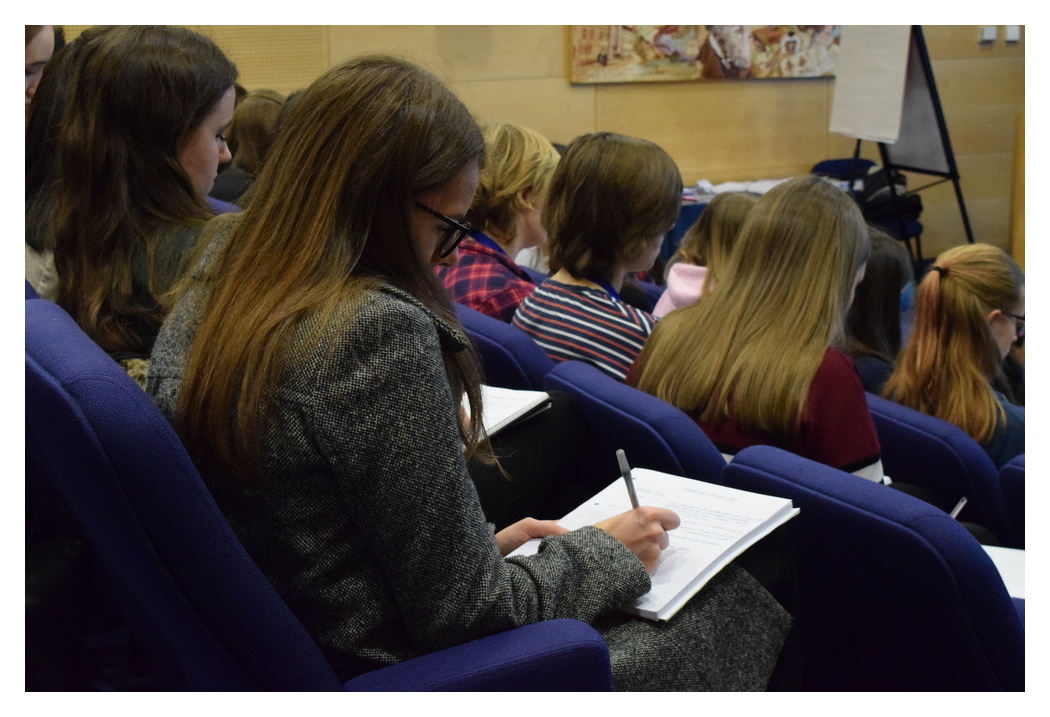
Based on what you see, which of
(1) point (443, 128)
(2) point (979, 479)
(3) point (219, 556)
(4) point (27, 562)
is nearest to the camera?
(3) point (219, 556)

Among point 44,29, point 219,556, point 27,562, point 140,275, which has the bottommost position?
point 27,562

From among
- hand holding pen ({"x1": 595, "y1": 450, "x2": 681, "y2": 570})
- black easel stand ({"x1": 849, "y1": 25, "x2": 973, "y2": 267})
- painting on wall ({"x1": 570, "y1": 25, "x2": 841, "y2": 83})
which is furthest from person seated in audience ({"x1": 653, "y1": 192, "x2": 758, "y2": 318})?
painting on wall ({"x1": 570, "y1": 25, "x2": 841, "y2": 83})

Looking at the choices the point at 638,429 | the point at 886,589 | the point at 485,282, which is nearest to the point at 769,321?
the point at 638,429

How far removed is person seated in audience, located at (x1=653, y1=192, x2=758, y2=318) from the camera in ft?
8.30

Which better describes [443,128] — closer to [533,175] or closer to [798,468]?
[798,468]

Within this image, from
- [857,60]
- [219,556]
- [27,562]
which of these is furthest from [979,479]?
[857,60]

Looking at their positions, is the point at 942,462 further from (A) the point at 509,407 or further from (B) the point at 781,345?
(A) the point at 509,407

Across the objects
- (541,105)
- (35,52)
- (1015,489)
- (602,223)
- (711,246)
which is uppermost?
(35,52)

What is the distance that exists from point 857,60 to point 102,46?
424 centimetres

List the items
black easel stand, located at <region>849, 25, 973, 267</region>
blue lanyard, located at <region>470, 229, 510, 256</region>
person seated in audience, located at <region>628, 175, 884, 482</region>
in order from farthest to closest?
1. black easel stand, located at <region>849, 25, 973, 267</region>
2. blue lanyard, located at <region>470, 229, 510, 256</region>
3. person seated in audience, located at <region>628, 175, 884, 482</region>

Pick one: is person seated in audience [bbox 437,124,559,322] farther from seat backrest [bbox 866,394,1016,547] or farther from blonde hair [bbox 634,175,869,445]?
seat backrest [bbox 866,394,1016,547]

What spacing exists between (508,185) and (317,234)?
70.1 inches

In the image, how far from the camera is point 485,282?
258 centimetres

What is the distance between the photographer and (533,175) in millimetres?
2768
